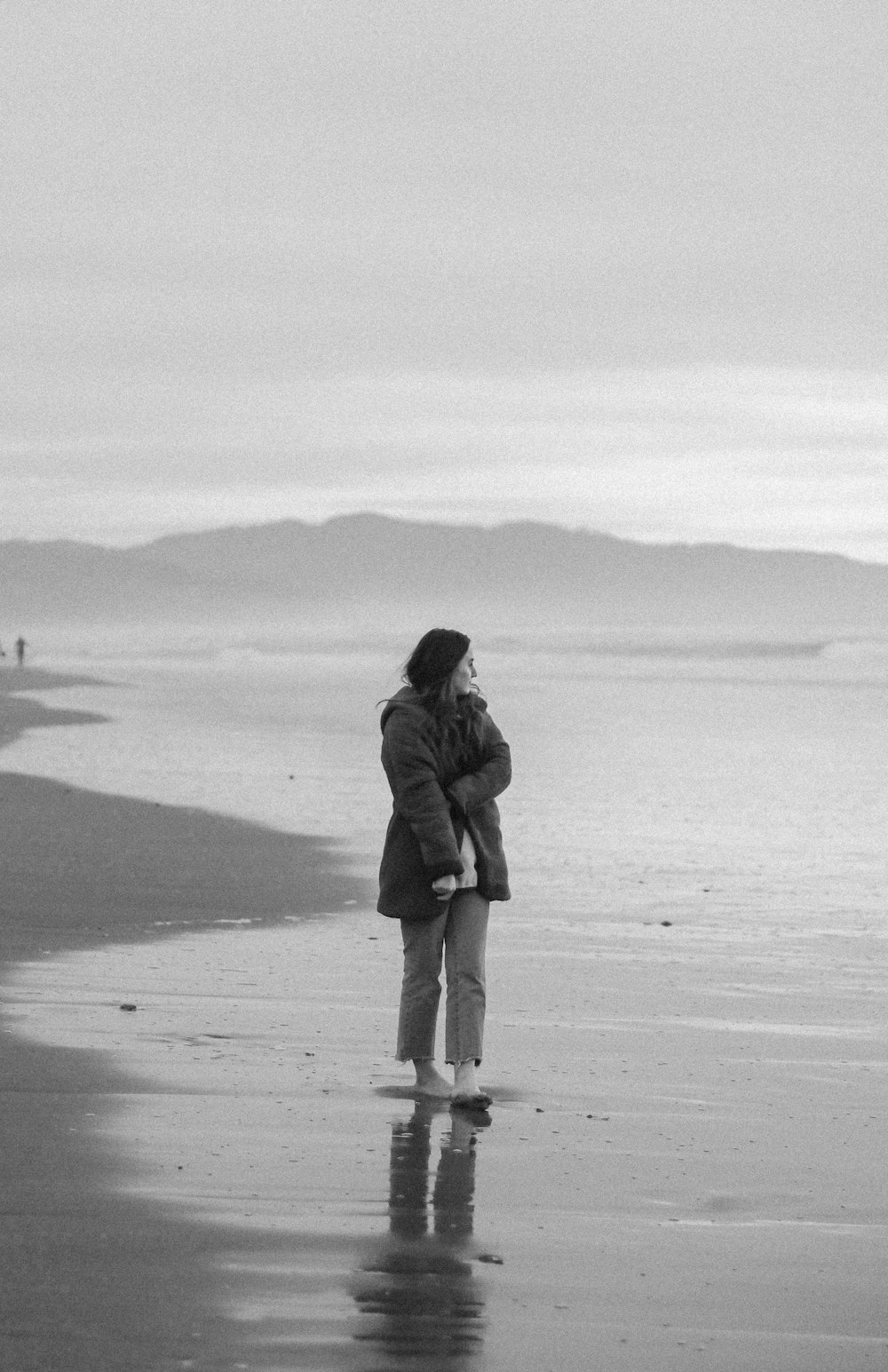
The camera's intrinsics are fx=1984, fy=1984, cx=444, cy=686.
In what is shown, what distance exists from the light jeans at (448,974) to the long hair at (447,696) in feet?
1.76

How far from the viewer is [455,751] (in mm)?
A: 7520

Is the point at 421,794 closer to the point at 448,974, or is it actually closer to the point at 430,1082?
the point at 448,974

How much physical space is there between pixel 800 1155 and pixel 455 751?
6.64 ft

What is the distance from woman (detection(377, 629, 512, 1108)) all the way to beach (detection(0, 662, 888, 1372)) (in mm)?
312

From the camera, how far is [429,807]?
24.2 ft

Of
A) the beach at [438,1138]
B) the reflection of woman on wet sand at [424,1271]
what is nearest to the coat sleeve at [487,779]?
the beach at [438,1138]

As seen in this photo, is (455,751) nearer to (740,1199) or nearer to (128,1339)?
(740,1199)

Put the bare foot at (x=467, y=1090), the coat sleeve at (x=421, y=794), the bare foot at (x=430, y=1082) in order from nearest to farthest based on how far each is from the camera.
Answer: the bare foot at (x=467, y=1090) → the bare foot at (x=430, y=1082) → the coat sleeve at (x=421, y=794)

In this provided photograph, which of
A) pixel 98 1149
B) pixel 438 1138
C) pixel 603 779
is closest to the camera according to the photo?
pixel 98 1149

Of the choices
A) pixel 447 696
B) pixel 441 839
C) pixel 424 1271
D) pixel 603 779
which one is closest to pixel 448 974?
pixel 441 839

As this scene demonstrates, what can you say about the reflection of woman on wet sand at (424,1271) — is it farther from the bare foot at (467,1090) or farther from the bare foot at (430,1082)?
the bare foot at (430,1082)

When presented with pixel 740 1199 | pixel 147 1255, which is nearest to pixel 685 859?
pixel 740 1199

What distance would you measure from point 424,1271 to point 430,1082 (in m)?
2.15

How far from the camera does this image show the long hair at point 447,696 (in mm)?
7418
